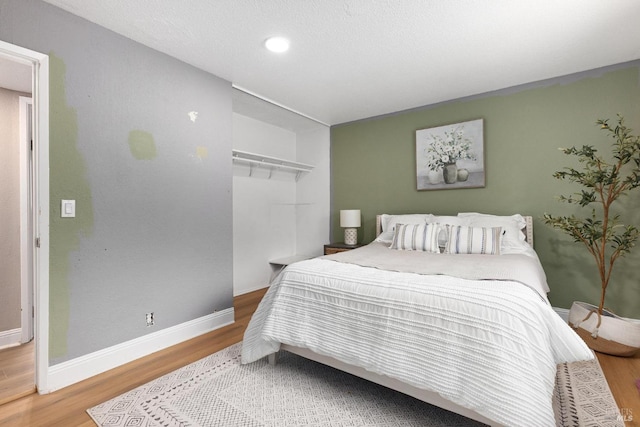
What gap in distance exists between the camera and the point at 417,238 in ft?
9.85

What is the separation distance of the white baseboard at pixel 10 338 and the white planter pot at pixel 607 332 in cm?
473

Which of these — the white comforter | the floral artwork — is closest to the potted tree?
the floral artwork

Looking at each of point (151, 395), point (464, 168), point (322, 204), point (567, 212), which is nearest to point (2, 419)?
point (151, 395)

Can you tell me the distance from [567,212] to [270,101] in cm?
333

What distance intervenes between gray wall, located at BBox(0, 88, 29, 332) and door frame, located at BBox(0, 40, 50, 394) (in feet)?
3.55

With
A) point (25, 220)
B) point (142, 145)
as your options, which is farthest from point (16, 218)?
point (142, 145)

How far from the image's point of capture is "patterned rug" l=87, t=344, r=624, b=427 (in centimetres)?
160

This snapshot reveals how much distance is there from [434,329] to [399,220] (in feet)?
7.11

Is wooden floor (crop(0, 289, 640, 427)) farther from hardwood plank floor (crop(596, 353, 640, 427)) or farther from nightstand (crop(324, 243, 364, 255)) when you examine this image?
nightstand (crop(324, 243, 364, 255))

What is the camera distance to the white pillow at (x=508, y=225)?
278 centimetres

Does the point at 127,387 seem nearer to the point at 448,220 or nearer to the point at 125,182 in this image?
the point at 125,182

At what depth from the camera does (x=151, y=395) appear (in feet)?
6.01

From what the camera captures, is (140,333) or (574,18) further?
(140,333)

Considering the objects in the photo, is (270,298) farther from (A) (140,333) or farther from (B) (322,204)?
(B) (322,204)
